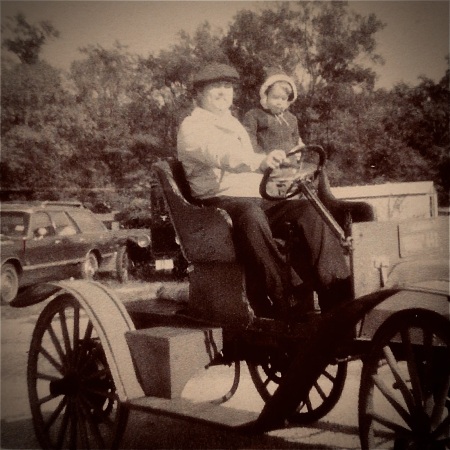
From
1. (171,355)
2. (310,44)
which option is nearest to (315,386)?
(171,355)

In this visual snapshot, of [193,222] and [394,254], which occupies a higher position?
[193,222]

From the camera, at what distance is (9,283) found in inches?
111

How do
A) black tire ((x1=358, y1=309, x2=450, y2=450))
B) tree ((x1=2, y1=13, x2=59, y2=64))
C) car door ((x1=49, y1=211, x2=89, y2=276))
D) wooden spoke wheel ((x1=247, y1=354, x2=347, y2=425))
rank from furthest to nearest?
wooden spoke wheel ((x1=247, y1=354, x2=347, y2=425))
car door ((x1=49, y1=211, x2=89, y2=276))
tree ((x1=2, y1=13, x2=59, y2=64))
black tire ((x1=358, y1=309, x2=450, y2=450))

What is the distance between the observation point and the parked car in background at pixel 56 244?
2.71 meters

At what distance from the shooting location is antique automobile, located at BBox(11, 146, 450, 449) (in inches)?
77.6

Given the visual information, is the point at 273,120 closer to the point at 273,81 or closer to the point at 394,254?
the point at 273,81

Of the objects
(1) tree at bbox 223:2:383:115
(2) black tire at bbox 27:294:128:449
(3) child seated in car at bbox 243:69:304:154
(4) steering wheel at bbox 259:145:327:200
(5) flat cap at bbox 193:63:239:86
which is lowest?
(2) black tire at bbox 27:294:128:449

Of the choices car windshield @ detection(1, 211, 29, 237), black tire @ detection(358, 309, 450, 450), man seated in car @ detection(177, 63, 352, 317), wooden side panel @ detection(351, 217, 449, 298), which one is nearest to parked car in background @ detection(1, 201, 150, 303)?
car windshield @ detection(1, 211, 29, 237)

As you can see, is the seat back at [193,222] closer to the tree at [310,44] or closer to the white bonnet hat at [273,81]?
the white bonnet hat at [273,81]

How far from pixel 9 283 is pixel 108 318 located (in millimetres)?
597

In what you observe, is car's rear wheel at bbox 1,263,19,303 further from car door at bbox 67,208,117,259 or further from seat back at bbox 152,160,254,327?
seat back at bbox 152,160,254,327

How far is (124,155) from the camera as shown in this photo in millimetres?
2783

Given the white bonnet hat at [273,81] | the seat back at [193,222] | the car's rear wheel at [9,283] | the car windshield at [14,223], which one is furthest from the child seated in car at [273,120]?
the car's rear wheel at [9,283]

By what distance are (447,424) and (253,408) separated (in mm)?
1736
